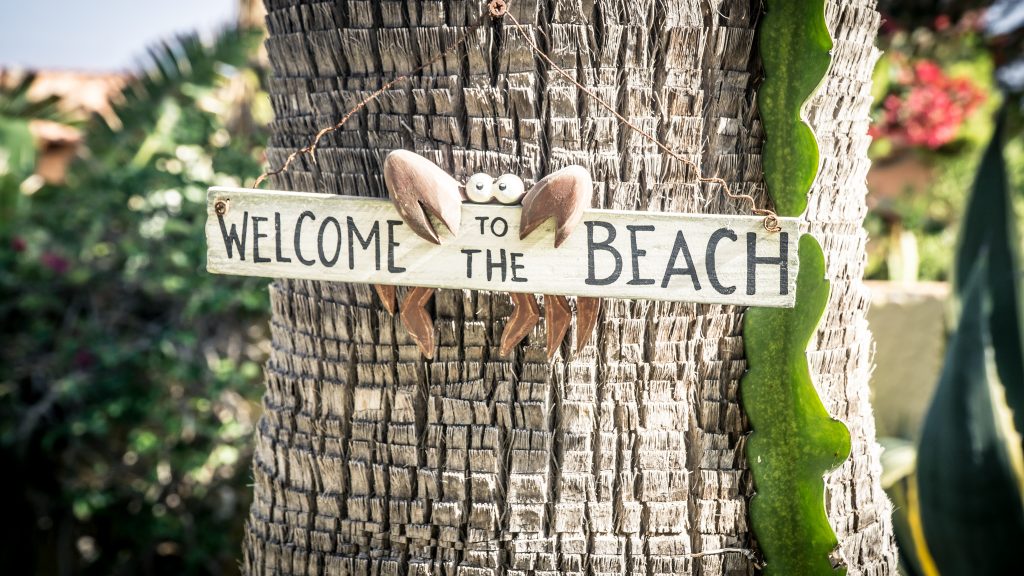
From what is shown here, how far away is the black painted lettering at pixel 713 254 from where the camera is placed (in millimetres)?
1105

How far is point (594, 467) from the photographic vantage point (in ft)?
3.90

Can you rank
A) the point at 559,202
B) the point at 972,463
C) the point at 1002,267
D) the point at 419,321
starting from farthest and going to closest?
1. the point at 1002,267
2. the point at 972,463
3. the point at 419,321
4. the point at 559,202

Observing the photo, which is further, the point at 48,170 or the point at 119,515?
the point at 48,170

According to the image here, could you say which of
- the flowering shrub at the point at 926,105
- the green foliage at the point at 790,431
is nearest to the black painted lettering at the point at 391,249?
the green foliage at the point at 790,431

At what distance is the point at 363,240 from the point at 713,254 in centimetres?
49

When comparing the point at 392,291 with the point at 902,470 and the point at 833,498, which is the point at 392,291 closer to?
the point at 833,498

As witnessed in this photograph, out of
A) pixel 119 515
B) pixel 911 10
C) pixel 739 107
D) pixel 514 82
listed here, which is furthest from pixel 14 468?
pixel 911 10

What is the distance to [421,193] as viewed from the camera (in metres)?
1.12

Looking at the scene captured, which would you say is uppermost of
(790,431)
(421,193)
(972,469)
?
(421,193)

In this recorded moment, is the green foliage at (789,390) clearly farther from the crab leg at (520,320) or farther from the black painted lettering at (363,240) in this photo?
the black painted lettering at (363,240)

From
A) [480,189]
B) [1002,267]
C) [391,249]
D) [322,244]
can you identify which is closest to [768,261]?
[480,189]

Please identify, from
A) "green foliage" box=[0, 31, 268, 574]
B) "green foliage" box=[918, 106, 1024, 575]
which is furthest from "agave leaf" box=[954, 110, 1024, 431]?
"green foliage" box=[0, 31, 268, 574]

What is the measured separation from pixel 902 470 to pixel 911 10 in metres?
3.16

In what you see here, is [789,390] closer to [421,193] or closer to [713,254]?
[713,254]
